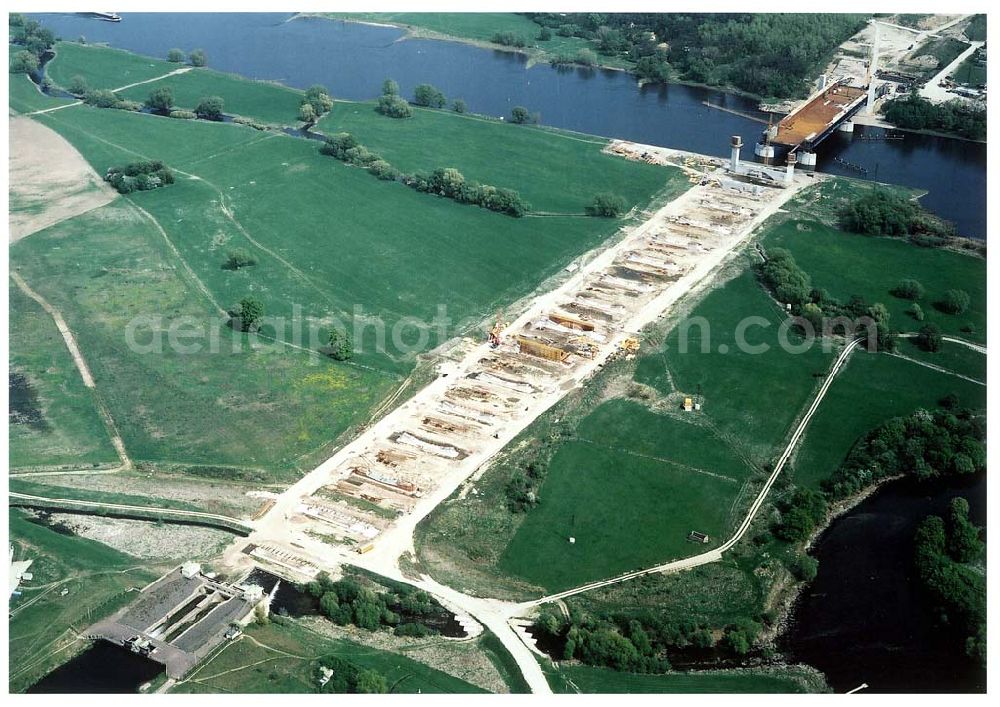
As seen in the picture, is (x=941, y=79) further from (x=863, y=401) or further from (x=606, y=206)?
(x=863, y=401)

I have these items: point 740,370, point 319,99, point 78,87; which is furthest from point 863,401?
point 78,87

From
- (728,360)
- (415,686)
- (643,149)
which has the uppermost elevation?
(643,149)

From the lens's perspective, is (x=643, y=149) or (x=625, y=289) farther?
(x=643, y=149)

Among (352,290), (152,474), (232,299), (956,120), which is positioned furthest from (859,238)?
(152,474)

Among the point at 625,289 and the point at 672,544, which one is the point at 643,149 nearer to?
the point at 625,289

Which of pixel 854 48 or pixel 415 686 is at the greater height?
pixel 854 48

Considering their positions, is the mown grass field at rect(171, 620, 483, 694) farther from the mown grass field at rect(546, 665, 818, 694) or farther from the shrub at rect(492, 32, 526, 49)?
the shrub at rect(492, 32, 526, 49)
